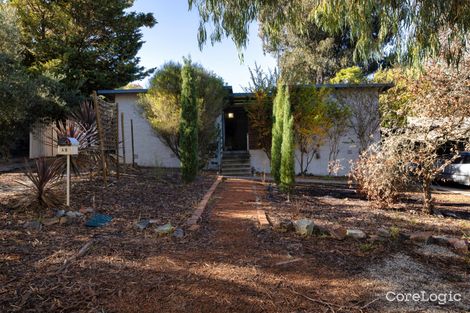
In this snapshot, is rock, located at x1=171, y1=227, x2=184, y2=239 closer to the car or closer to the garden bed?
the garden bed

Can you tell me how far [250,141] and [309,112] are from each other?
11.2 feet

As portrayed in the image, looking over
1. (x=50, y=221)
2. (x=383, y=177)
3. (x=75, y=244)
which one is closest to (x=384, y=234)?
(x=383, y=177)

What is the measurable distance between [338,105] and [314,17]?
1092 cm

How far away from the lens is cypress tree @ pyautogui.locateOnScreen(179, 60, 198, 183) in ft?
30.5

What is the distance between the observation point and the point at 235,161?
15367 mm

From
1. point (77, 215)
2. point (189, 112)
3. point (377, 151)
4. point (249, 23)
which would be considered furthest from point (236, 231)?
point (189, 112)

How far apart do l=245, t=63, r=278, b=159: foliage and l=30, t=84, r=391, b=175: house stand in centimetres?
68

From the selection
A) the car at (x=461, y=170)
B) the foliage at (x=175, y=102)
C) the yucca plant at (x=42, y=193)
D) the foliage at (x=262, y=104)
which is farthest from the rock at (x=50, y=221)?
the car at (x=461, y=170)

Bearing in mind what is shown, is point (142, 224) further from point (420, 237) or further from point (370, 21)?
point (370, 21)

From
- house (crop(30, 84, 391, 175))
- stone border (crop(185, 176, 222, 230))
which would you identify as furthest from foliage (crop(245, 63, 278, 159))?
stone border (crop(185, 176, 222, 230))

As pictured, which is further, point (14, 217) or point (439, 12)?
point (14, 217)

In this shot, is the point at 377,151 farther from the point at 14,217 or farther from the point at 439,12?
the point at 14,217

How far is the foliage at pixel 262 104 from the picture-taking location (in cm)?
1420

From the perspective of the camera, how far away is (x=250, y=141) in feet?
52.0
